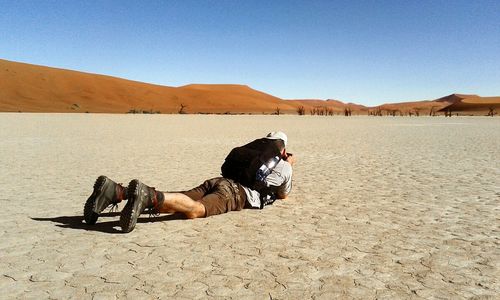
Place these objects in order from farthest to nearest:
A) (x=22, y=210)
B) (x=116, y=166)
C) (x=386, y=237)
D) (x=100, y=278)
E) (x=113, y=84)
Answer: (x=113, y=84) → (x=116, y=166) → (x=22, y=210) → (x=386, y=237) → (x=100, y=278)

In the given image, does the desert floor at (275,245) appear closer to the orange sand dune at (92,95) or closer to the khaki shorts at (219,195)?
the khaki shorts at (219,195)

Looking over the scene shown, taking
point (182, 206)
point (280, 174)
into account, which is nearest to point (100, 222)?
point (182, 206)

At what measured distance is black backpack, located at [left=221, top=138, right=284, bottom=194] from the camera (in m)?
5.07

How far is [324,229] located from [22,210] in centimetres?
364

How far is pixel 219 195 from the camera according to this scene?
5.04 meters

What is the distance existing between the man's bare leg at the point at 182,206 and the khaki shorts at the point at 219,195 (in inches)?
3.3

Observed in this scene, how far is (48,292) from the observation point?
3082mm

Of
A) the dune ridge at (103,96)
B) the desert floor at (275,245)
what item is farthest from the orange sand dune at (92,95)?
the desert floor at (275,245)

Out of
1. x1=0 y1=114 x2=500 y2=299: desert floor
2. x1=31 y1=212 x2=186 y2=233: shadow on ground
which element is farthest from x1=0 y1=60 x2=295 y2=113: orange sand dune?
x1=31 y1=212 x2=186 y2=233: shadow on ground

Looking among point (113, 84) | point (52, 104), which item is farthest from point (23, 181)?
point (113, 84)

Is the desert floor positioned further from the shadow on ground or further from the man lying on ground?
the man lying on ground

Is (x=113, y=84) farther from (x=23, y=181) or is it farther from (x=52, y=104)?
(x=23, y=181)

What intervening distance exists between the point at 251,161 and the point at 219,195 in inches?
20.6

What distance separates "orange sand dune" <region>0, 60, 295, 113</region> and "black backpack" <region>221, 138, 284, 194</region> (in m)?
58.2
